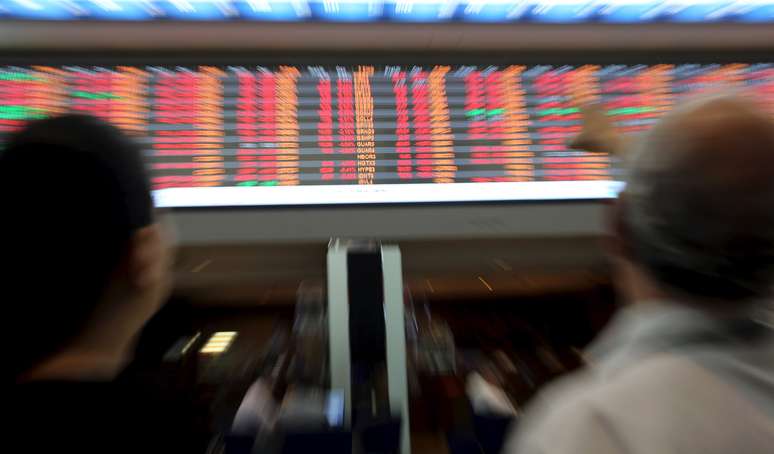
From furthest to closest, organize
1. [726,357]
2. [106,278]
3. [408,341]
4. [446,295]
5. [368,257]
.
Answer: [446,295] < [408,341] < [368,257] < [106,278] < [726,357]

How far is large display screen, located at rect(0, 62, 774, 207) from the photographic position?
123 centimetres

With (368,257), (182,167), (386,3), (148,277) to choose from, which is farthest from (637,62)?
(148,277)

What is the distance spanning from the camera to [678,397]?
438 millimetres

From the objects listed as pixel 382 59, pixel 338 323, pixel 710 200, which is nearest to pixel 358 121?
pixel 382 59

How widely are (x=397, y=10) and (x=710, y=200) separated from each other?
3.06ft

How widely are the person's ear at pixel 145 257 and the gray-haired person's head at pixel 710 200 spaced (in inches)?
23.5

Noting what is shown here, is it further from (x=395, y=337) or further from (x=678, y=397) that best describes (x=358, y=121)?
(x=678, y=397)

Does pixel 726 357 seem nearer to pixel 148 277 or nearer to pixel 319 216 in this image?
pixel 148 277

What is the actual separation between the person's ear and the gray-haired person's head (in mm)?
597

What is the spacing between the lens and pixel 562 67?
1391mm

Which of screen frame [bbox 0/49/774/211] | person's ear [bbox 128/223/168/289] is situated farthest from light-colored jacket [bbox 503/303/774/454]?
screen frame [bbox 0/49/774/211]

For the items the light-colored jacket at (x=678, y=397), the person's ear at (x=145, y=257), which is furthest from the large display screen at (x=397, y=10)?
the light-colored jacket at (x=678, y=397)

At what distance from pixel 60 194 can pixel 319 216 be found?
2.39 feet

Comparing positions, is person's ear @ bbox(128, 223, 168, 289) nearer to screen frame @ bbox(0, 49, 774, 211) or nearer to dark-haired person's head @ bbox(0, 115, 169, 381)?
dark-haired person's head @ bbox(0, 115, 169, 381)
